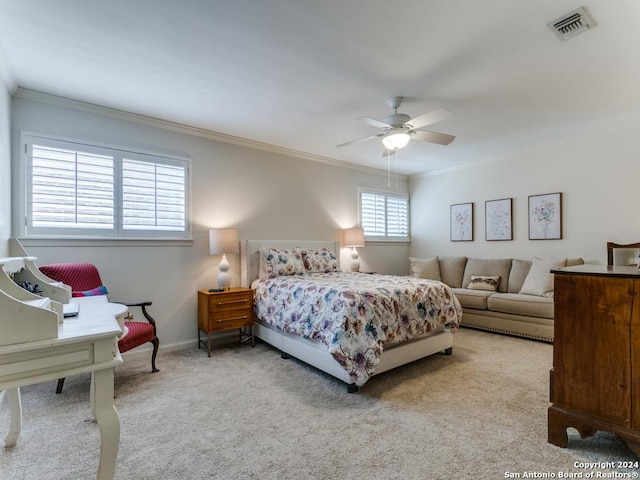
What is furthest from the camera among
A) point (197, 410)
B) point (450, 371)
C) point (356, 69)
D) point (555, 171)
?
point (555, 171)

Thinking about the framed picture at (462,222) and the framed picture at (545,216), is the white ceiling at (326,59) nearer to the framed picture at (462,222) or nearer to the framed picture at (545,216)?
the framed picture at (545,216)

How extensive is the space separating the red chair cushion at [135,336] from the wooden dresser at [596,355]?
3.07 m

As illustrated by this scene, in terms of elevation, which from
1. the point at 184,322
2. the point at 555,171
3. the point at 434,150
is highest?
the point at 434,150

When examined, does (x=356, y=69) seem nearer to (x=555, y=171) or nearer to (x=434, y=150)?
(x=434, y=150)

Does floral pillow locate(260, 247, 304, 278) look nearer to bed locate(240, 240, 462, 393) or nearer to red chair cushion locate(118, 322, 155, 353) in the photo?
bed locate(240, 240, 462, 393)

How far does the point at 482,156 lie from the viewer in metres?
5.07

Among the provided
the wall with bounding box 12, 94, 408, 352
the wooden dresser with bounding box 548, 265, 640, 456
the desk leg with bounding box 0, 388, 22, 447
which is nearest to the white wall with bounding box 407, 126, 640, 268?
the wall with bounding box 12, 94, 408, 352

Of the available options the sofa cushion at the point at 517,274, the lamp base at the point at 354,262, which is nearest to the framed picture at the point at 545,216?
the sofa cushion at the point at 517,274

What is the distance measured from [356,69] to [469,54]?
0.83 m

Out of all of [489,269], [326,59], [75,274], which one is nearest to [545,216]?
[489,269]

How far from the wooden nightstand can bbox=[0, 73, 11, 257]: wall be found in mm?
1711

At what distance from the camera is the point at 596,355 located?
1731mm

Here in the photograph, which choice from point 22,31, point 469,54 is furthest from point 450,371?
point 22,31

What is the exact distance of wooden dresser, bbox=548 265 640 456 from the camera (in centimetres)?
163
